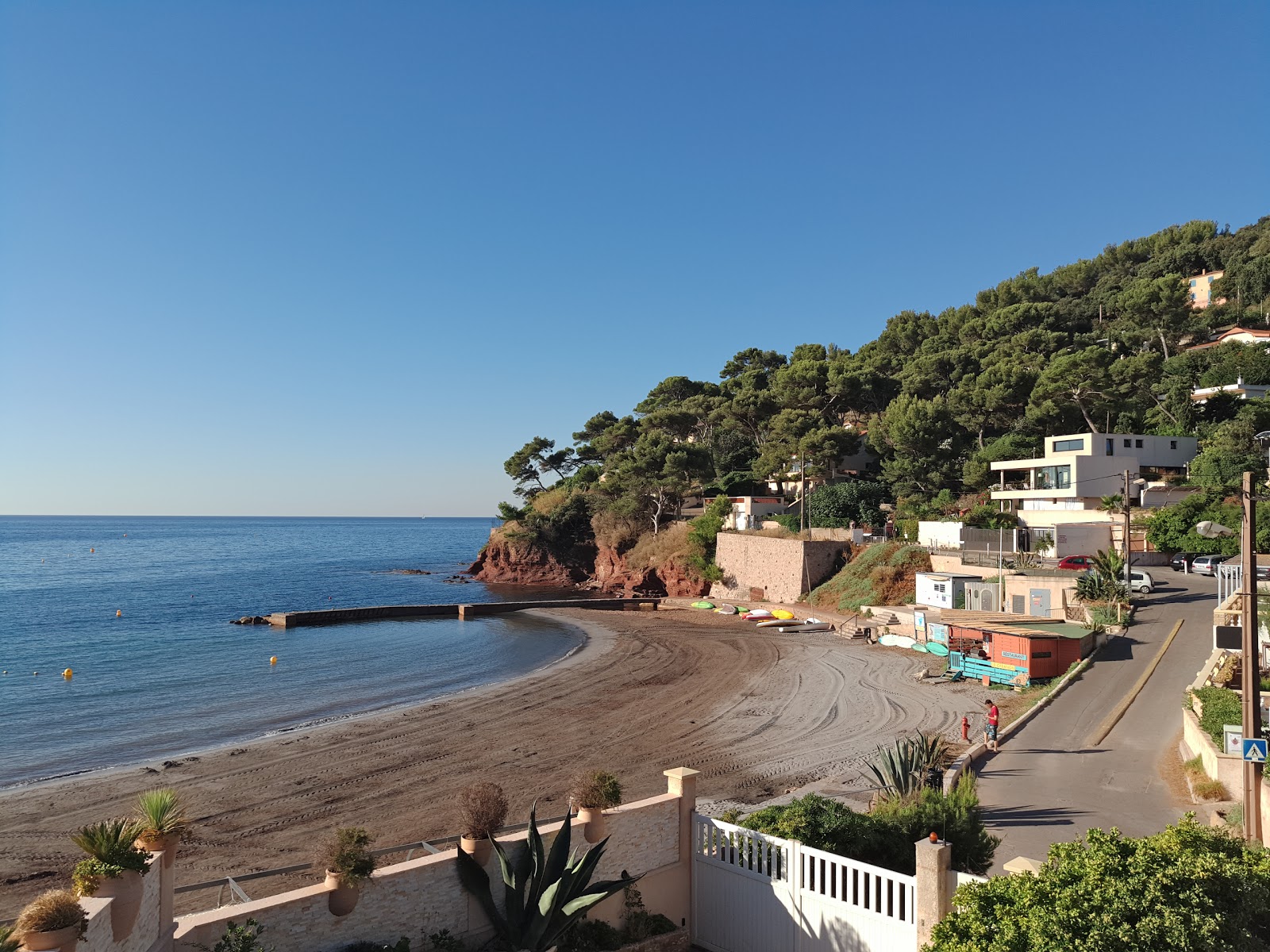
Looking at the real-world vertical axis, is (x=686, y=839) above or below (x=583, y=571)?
above

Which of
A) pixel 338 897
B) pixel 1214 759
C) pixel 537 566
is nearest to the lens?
pixel 338 897

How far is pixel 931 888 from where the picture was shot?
7.22 meters

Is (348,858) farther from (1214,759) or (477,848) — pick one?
(1214,759)

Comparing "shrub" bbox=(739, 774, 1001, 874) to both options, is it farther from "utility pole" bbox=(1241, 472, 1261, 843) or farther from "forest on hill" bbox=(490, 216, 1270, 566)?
"forest on hill" bbox=(490, 216, 1270, 566)

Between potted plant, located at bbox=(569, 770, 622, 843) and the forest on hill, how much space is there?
41.4 meters

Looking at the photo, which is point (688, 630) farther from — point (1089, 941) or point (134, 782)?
point (1089, 941)

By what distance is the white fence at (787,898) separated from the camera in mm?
7695

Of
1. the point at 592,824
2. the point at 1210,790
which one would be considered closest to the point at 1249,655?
the point at 1210,790

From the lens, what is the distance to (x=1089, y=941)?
505cm

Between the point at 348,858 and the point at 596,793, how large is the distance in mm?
2771

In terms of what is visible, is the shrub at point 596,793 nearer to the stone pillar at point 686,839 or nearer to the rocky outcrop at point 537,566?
the stone pillar at point 686,839

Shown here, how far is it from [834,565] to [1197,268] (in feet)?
228

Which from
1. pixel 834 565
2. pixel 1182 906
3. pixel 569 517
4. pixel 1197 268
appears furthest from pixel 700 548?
pixel 1197 268

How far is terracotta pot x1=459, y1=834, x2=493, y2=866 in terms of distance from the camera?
7793mm
